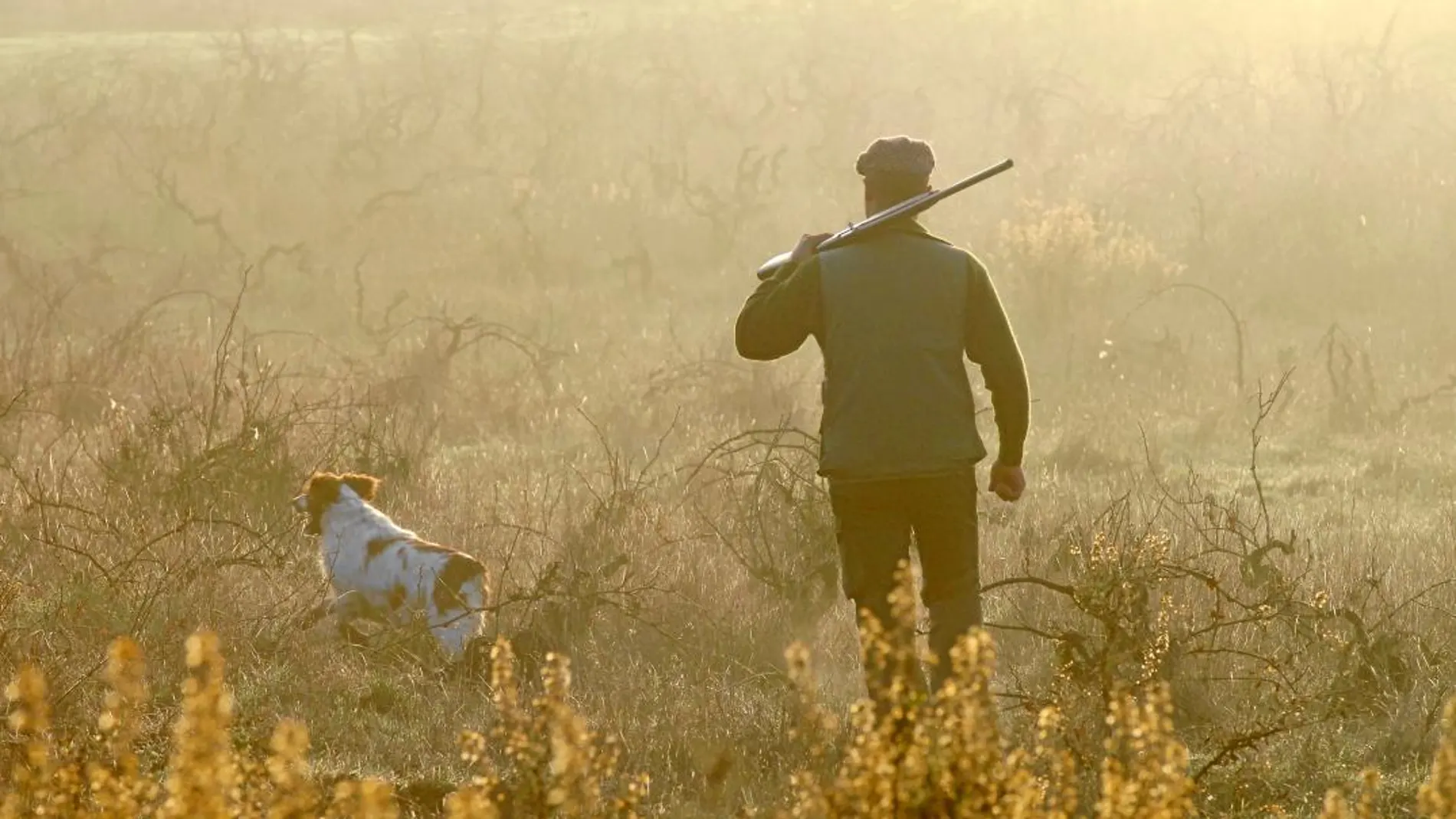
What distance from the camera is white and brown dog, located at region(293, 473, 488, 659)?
711 centimetres

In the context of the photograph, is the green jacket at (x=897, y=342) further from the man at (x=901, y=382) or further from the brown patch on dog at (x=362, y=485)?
the brown patch on dog at (x=362, y=485)

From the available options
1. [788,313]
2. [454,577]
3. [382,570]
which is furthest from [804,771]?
[382,570]

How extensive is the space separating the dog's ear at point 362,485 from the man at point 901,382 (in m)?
2.63

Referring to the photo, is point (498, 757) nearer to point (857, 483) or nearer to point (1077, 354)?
point (857, 483)

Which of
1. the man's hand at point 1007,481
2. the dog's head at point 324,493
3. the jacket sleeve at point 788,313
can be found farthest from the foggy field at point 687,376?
the jacket sleeve at point 788,313

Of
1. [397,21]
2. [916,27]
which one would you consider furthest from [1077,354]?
[397,21]

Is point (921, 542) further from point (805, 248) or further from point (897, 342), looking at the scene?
point (805, 248)

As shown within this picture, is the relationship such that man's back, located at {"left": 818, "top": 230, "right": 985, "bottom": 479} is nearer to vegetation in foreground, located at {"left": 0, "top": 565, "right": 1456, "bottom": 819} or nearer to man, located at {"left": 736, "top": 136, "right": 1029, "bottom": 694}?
man, located at {"left": 736, "top": 136, "right": 1029, "bottom": 694}

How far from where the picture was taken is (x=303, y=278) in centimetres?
2025

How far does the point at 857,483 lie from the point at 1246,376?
1011 centimetres

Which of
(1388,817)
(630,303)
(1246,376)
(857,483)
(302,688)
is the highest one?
(630,303)

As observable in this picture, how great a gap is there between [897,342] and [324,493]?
3.15 metres

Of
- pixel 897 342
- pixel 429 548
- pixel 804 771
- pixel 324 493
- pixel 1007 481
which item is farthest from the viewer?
pixel 324 493

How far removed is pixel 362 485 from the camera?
25.6 feet
